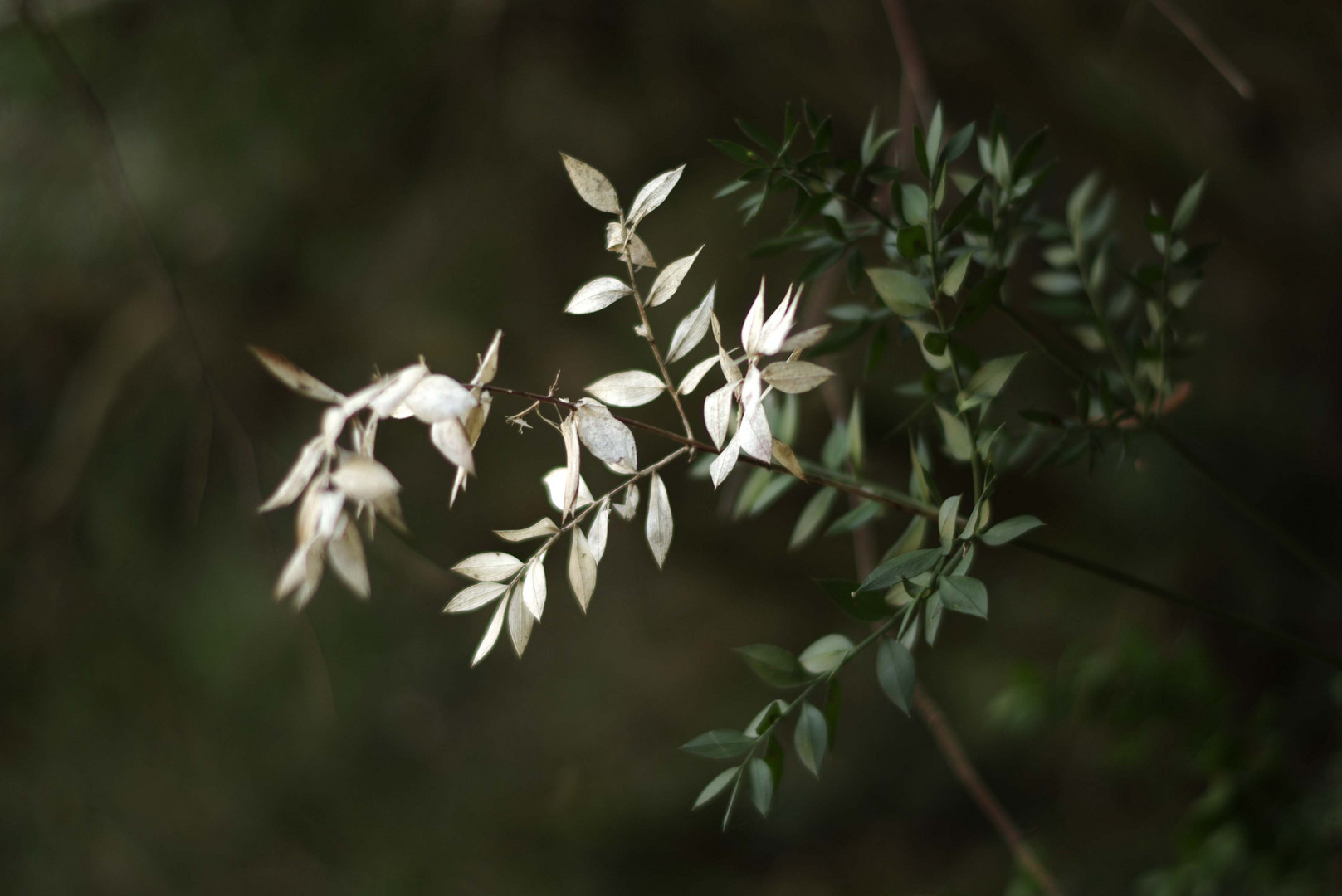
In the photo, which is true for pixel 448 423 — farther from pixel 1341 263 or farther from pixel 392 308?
pixel 1341 263

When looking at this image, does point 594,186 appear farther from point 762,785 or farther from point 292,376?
point 762,785

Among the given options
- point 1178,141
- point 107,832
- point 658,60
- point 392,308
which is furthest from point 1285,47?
point 107,832

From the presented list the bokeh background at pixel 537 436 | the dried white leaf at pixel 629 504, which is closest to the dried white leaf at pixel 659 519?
the dried white leaf at pixel 629 504

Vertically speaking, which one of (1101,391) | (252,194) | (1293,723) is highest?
(1101,391)

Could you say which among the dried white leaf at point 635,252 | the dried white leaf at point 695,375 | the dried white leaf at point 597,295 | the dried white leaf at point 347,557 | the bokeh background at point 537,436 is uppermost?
the dried white leaf at point 635,252

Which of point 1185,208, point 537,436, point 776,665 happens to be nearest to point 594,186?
point 776,665

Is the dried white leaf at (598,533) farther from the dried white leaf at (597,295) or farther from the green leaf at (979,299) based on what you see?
the green leaf at (979,299)
